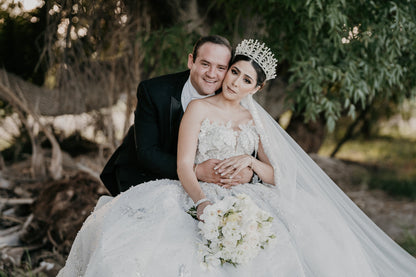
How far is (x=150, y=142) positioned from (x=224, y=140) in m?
0.64

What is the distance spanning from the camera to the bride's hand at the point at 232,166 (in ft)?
8.14

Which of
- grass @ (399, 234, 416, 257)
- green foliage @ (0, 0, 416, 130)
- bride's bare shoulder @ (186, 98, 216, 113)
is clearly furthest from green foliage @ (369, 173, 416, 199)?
bride's bare shoulder @ (186, 98, 216, 113)

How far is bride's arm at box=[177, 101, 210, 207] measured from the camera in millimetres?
2340

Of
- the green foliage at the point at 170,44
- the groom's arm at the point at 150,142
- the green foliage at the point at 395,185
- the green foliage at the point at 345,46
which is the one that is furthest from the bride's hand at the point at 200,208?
the green foliage at the point at 395,185

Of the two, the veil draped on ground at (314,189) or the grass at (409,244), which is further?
the grass at (409,244)

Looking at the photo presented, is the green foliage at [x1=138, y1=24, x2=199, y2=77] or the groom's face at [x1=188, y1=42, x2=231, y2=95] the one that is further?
the green foliage at [x1=138, y1=24, x2=199, y2=77]

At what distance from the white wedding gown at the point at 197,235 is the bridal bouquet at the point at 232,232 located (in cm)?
7

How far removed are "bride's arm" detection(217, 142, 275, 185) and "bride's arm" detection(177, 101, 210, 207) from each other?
201 millimetres

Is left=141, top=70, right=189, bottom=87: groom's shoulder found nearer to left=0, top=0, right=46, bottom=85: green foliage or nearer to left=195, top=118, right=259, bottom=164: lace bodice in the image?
left=195, top=118, right=259, bottom=164: lace bodice

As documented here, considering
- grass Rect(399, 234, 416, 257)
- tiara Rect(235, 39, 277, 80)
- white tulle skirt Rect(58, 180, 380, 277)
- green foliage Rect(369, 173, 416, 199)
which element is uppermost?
tiara Rect(235, 39, 277, 80)

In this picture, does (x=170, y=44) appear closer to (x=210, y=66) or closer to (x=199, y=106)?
(x=210, y=66)

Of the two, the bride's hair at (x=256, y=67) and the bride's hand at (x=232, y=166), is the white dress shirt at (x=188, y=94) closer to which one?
the bride's hair at (x=256, y=67)

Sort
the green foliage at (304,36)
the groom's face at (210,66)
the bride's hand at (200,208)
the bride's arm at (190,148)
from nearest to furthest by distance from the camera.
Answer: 1. the bride's hand at (200,208)
2. the bride's arm at (190,148)
3. the groom's face at (210,66)
4. the green foliage at (304,36)

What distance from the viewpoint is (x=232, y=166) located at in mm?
2496
